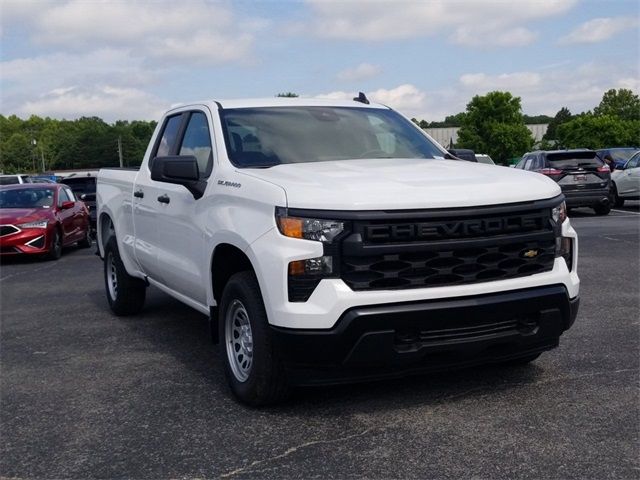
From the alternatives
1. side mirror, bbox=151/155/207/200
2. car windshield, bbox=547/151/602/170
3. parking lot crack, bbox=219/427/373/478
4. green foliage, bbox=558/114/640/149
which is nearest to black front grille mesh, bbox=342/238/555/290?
parking lot crack, bbox=219/427/373/478

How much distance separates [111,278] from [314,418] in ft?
13.8

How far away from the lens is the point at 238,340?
4742 mm

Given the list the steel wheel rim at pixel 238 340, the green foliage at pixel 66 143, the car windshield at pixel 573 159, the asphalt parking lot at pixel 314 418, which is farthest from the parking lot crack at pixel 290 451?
the green foliage at pixel 66 143

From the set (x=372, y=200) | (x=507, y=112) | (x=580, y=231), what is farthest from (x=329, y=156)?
(x=507, y=112)

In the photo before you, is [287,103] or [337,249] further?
[287,103]

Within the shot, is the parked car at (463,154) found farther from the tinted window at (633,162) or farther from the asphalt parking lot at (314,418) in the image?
the tinted window at (633,162)

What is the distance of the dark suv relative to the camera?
61.2 feet

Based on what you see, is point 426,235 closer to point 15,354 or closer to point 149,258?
point 149,258

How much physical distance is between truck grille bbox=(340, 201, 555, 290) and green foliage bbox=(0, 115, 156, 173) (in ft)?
273

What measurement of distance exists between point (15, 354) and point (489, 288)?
412 cm

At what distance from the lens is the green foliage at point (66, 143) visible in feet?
349

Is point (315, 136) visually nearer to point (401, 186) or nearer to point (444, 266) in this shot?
point (401, 186)

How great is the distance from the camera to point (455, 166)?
4984 millimetres

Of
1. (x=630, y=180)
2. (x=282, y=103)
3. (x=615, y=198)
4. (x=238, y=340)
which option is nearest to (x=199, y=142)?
(x=282, y=103)
